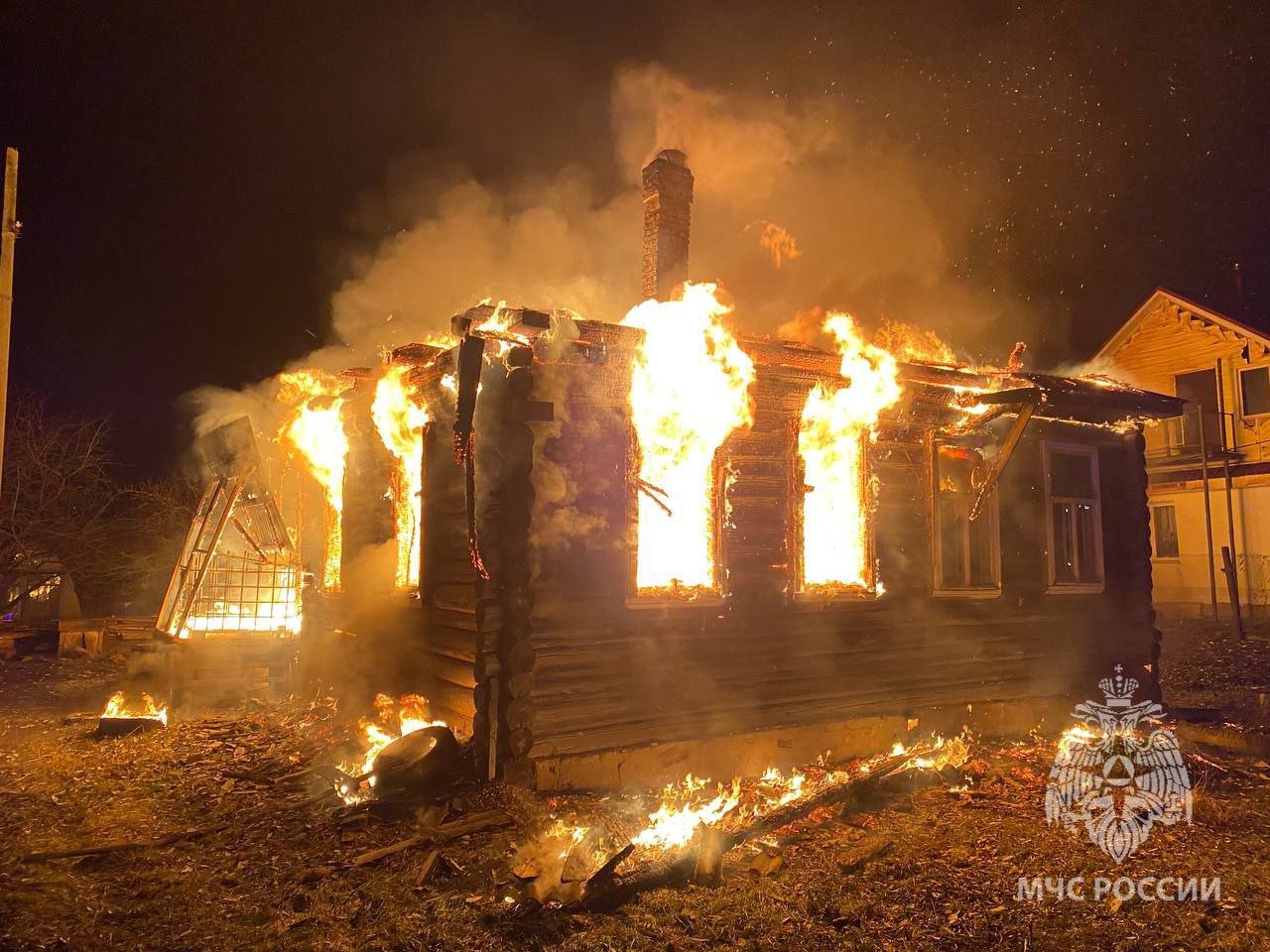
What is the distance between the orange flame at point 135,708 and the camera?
34.1ft

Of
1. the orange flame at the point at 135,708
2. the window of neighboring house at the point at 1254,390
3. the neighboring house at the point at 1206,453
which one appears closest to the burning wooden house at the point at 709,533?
the orange flame at the point at 135,708

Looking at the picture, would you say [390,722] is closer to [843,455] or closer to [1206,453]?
[843,455]

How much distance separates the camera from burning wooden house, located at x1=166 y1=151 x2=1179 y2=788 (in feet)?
25.7

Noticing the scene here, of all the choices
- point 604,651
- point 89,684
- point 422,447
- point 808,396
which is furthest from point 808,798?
point 89,684

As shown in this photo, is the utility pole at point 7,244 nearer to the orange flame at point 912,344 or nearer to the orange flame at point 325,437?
the orange flame at point 325,437

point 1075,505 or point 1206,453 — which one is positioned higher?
point 1206,453

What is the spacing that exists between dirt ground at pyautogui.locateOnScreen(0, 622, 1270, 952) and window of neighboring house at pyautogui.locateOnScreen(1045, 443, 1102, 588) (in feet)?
10.1

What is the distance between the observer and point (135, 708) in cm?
1059

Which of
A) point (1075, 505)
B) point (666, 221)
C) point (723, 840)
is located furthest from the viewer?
point (1075, 505)

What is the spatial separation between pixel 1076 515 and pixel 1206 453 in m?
13.6

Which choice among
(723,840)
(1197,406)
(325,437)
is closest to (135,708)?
(325,437)

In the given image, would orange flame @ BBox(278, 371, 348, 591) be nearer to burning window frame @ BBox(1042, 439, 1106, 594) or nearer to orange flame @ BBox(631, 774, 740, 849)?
orange flame @ BBox(631, 774, 740, 849)

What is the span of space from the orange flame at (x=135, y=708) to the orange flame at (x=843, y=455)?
905cm

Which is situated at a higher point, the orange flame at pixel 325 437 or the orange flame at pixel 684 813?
the orange flame at pixel 325 437
